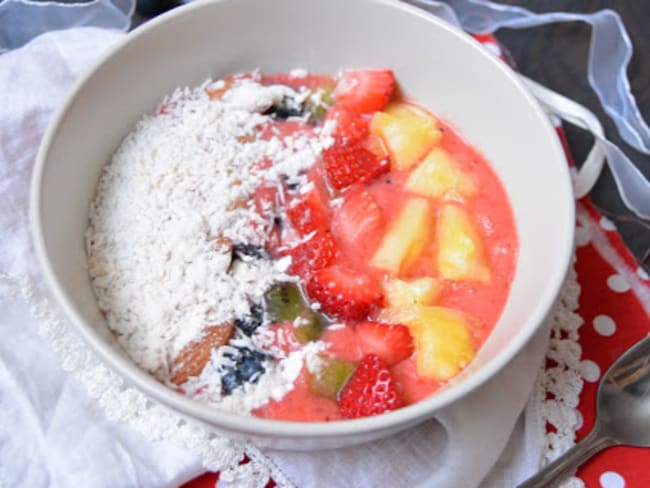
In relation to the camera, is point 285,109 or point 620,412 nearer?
point 620,412

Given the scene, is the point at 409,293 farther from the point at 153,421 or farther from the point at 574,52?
the point at 574,52

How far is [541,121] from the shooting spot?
1271mm

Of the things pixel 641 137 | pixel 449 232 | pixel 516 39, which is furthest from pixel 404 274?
pixel 516 39

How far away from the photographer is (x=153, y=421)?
3.84 feet

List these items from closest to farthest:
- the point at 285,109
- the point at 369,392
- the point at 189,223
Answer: the point at 369,392 < the point at 189,223 < the point at 285,109

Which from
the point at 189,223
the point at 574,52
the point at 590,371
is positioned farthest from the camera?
the point at 574,52

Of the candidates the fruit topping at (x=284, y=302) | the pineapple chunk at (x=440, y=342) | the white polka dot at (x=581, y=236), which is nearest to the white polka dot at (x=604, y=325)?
the white polka dot at (x=581, y=236)

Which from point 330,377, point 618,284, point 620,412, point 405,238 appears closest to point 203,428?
point 330,377

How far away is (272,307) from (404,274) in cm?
21

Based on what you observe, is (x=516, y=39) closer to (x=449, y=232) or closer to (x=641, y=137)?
(x=641, y=137)

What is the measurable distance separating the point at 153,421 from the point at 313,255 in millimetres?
331

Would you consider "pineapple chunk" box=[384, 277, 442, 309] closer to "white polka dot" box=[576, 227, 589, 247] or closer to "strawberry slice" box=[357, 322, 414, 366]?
"strawberry slice" box=[357, 322, 414, 366]

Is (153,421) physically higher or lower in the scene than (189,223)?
lower

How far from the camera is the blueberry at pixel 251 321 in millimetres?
1160
